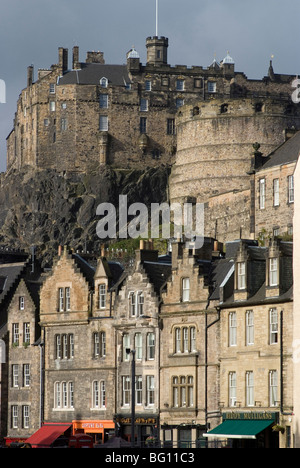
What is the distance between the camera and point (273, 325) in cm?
7281

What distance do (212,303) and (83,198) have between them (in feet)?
265

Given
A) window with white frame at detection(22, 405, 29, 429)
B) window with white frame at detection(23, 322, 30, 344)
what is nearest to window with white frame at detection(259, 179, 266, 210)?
window with white frame at detection(23, 322, 30, 344)

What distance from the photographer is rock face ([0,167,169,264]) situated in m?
154

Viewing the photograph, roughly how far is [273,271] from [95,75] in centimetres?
9291

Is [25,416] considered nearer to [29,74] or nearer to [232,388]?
[232,388]

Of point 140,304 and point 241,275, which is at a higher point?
point 241,275

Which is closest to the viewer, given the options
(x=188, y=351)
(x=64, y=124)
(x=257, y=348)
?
(x=257, y=348)

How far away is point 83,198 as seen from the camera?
157m

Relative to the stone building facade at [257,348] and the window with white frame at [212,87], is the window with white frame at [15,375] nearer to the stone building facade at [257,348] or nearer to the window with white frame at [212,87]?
the stone building facade at [257,348]

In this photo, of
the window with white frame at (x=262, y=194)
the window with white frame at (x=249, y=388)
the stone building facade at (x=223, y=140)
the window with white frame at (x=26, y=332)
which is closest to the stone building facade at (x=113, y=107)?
the stone building facade at (x=223, y=140)

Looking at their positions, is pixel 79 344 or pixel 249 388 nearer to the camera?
pixel 249 388

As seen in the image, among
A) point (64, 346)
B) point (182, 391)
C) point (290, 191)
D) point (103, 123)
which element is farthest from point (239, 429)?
point (103, 123)

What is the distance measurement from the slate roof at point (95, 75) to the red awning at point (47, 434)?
265 feet
